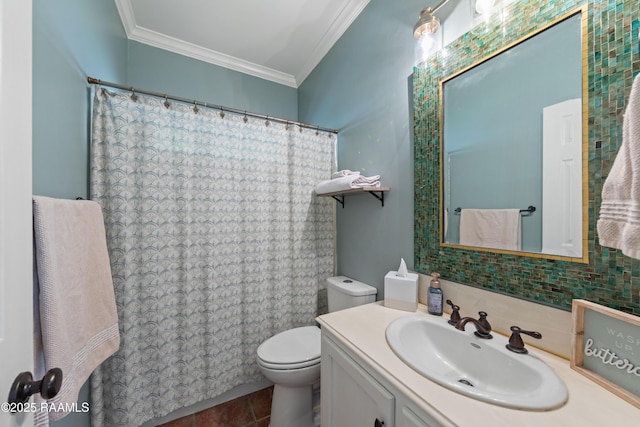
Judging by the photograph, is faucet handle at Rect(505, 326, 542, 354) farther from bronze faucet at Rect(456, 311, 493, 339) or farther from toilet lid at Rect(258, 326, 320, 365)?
toilet lid at Rect(258, 326, 320, 365)

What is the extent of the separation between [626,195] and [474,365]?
2.18 feet

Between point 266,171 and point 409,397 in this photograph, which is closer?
point 409,397

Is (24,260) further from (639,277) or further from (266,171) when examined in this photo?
(639,277)

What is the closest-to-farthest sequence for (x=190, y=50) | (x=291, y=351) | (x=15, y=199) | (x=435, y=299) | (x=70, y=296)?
(x=15, y=199)
(x=70, y=296)
(x=435, y=299)
(x=291, y=351)
(x=190, y=50)

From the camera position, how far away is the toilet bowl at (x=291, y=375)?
1.26 metres

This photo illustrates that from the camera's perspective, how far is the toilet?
1.26m

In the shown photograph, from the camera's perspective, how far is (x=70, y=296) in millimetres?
739

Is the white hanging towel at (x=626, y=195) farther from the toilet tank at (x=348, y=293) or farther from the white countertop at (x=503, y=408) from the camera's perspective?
the toilet tank at (x=348, y=293)

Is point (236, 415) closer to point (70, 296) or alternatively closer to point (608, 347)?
point (70, 296)

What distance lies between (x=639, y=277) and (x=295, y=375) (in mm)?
1359

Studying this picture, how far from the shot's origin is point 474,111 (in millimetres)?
995

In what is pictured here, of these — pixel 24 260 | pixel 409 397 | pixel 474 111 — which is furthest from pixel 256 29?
pixel 409 397

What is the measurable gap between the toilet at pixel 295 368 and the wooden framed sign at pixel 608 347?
3.02 feet

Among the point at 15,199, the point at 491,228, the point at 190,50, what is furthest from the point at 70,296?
the point at 190,50
